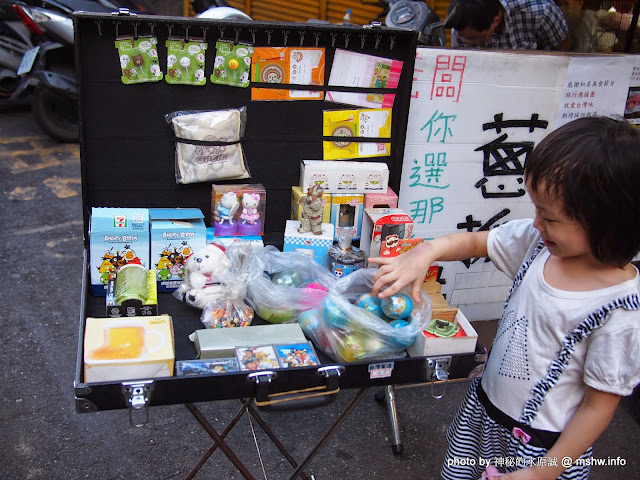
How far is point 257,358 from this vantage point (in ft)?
5.46

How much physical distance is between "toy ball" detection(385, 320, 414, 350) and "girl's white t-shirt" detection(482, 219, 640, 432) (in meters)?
0.25

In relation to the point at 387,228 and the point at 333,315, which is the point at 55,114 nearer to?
the point at 387,228

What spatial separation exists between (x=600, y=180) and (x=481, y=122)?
1.69m

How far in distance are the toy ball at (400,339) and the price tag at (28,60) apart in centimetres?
508

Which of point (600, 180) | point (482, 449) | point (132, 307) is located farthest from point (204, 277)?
point (600, 180)

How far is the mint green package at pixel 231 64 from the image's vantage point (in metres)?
2.25

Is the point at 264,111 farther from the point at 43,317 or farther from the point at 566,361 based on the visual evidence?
the point at 43,317

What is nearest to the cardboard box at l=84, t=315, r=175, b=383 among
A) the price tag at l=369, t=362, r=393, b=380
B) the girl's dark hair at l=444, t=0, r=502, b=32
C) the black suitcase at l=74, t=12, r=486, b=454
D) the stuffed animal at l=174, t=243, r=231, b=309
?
the black suitcase at l=74, t=12, r=486, b=454

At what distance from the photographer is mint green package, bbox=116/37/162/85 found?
7.05ft

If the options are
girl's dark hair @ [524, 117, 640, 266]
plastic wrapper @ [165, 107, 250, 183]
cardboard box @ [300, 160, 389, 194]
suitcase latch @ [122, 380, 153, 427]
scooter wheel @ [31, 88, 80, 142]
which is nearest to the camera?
girl's dark hair @ [524, 117, 640, 266]

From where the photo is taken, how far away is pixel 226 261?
208cm

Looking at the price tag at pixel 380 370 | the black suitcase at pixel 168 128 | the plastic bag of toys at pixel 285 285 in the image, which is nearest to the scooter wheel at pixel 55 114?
the black suitcase at pixel 168 128

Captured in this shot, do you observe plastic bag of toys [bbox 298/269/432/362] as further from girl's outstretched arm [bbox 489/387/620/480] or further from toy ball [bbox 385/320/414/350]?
girl's outstretched arm [bbox 489/387/620/480]

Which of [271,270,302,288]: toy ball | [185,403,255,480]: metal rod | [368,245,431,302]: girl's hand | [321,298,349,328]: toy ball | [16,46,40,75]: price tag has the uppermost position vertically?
A: [16,46,40,75]: price tag
